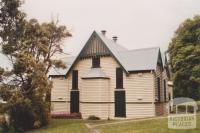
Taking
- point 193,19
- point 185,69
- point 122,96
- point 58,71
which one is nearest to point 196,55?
point 185,69

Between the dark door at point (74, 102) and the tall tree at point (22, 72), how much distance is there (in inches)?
245

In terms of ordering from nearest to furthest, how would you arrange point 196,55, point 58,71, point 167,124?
1. point 167,124
2. point 58,71
3. point 196,55

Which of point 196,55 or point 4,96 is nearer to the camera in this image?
point 4,96

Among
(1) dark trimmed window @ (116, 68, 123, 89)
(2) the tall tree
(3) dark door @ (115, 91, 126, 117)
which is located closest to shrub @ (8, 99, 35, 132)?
(2) the tall tree

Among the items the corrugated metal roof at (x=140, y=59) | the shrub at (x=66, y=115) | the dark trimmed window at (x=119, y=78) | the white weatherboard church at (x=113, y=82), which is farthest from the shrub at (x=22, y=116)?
the corrugated metal roof at (x=140, y=59)

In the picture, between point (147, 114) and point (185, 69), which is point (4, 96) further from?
point (185, 69)

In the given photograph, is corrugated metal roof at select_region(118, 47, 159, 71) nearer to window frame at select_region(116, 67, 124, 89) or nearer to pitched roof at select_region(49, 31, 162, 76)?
A: pitched roof at select_region(49, 31, 162, 76)

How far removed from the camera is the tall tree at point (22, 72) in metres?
32.7

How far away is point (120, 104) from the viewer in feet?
123

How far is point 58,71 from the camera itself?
42625mm

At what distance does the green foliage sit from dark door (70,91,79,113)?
52.1 ft

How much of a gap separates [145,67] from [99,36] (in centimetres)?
634

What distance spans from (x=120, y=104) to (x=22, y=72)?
1084 cm

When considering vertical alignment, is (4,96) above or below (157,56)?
below
